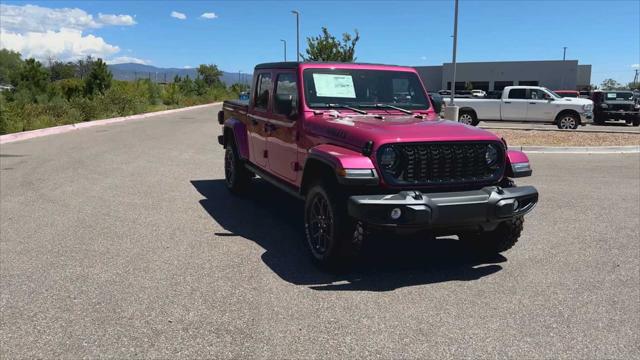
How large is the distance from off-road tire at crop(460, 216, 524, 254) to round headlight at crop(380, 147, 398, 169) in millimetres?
1379

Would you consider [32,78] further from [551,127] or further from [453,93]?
→ [551,127]

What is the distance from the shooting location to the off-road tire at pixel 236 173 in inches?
308

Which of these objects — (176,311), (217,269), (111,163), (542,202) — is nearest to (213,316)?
(176,311)

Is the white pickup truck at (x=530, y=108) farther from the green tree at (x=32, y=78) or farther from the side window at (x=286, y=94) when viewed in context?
the green tree at (x=32, y=78)

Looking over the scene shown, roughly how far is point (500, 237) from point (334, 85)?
2.38m

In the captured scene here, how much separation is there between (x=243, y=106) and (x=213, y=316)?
436 cm

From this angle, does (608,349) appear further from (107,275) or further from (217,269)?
(107,275)

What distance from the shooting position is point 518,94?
66.6ft

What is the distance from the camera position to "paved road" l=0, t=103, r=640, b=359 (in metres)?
3.46

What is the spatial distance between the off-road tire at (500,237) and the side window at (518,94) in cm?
1657

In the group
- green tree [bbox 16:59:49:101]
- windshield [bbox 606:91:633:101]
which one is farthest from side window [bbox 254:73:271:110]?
green tree [bbox 16:59:49:101]

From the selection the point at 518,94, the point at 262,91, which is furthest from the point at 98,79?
the point at 262,91

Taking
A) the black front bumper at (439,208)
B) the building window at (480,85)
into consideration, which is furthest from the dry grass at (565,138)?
the building window at (480,85)

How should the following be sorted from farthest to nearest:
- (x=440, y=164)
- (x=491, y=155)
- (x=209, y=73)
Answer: (x=209, y=73)
(x=491, y=155)
(x=440, y=164)
